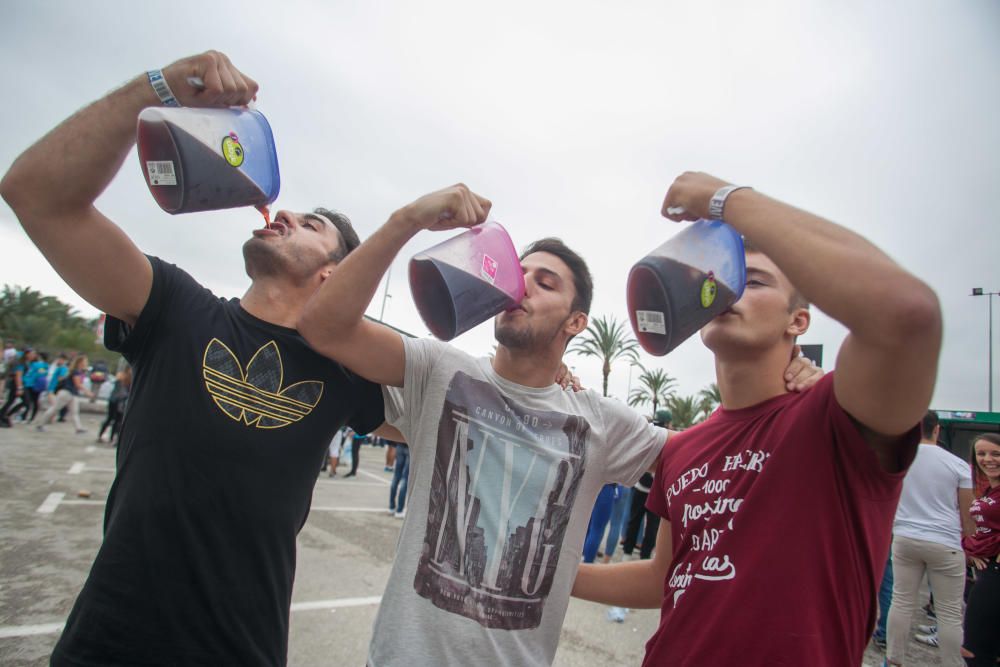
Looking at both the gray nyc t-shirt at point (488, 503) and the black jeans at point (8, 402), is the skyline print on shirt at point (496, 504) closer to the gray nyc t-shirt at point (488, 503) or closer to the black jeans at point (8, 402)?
the gray nyc t-shirt at point (488, 503)

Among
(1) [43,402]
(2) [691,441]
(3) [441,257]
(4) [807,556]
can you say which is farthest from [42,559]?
(1) [43,402]

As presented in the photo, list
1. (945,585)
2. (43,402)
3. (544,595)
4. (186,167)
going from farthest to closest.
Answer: (43,402), (945,585), (544,595), (186,167)

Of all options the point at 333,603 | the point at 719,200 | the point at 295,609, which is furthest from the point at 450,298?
the point at 333,603

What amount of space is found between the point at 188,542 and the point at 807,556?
1.69 meters

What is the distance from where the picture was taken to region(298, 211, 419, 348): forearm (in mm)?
1604

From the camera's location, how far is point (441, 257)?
4.93 feet

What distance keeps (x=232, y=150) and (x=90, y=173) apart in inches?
15.0

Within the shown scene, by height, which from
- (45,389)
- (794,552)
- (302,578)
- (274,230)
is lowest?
(45,389)

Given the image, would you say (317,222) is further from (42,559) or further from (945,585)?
(945,585)

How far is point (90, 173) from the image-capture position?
143cm

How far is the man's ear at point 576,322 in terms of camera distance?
2.14m

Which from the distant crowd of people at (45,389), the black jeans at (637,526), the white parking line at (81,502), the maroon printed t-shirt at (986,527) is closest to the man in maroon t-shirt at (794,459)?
the maroon printed t-shirt at (986,527)

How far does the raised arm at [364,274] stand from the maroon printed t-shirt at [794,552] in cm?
112

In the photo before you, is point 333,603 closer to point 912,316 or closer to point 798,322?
point 798,322
